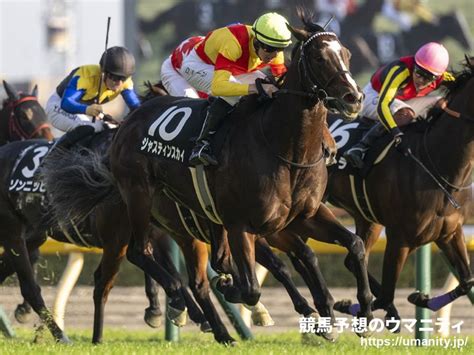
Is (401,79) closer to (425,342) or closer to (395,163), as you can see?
→ (395,163)

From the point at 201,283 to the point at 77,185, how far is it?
108 cm

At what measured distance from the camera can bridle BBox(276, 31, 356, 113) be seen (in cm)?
650

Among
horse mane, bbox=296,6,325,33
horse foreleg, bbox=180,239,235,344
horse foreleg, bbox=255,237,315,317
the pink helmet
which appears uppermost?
horse mane, bbox=296,6,325,33

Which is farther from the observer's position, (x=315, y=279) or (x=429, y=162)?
(x=429, y=162)

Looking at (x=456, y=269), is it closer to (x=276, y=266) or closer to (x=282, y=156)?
(x=276, y=266)

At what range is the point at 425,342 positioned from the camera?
8281 millimetres

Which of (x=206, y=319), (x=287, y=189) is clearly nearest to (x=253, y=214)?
(x=287, y=189)

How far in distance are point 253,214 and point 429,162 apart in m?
1.68

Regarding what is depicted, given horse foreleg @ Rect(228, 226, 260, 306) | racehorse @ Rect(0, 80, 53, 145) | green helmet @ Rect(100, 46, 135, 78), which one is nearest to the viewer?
horse foreleg @ Rect(228, 226, 260, 306)

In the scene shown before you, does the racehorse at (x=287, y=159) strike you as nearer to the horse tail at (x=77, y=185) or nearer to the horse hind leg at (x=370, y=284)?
the horse hind leg at (x=370, y=284)

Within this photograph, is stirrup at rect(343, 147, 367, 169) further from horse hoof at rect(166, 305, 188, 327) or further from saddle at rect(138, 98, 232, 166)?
horse hoof at rect(166, 305, 188, 327)

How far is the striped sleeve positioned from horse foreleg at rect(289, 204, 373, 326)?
115cm

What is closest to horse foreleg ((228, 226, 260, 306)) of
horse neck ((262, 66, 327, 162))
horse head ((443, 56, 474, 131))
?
horse neck ((262, 66, 327, 162))

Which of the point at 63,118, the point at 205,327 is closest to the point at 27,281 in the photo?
the point at 63,118
